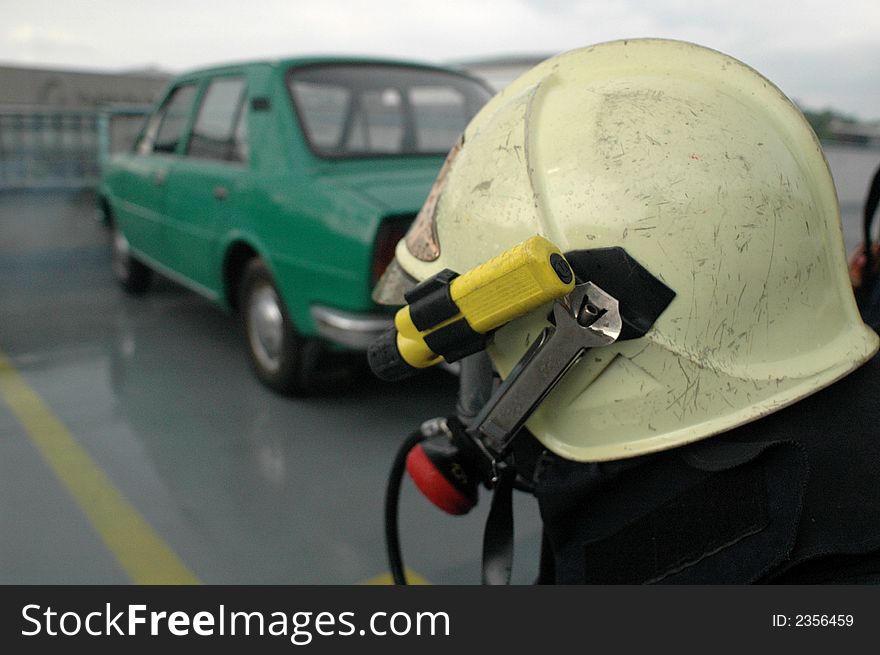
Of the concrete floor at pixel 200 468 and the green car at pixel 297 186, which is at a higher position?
the green car at pixel 297 186

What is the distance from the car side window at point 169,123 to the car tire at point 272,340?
1.40m

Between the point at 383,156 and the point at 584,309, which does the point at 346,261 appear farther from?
the point at 584,309

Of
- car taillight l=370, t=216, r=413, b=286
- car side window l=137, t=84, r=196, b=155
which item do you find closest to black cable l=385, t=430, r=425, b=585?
car taillight l=370, t=216, r=413, b=286

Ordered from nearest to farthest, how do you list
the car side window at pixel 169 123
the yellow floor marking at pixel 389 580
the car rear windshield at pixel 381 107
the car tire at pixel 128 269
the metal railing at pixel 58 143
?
the yellow floor marking at pixel 389 580 → the car rear windshield at pixel 381 107 → the car side window at pixel 169 123 → the car tire at pixel 128 269 → the metal railing at pixel 58 143

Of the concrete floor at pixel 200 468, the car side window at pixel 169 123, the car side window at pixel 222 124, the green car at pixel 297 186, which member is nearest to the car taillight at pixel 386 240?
the green car at pixel 297 186

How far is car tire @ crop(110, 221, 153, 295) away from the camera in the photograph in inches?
243

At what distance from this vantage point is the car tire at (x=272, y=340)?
3.79 m

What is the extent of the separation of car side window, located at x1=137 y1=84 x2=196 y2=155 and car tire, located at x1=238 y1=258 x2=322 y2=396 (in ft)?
4.60

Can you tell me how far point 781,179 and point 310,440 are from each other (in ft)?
8.90

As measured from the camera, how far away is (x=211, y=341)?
16.5 feet

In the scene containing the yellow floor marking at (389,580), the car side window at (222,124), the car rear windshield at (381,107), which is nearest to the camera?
the yellow floor marking at (389,580)

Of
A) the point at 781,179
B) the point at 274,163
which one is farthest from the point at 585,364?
the point at 274,163

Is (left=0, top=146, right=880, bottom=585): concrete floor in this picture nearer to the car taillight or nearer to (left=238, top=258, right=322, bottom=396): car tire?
(left=238, top=258, right=322, bottom=396): car tire

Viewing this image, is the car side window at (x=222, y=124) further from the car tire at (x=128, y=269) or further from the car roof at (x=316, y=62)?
the car tire at (x=128, y=269)
